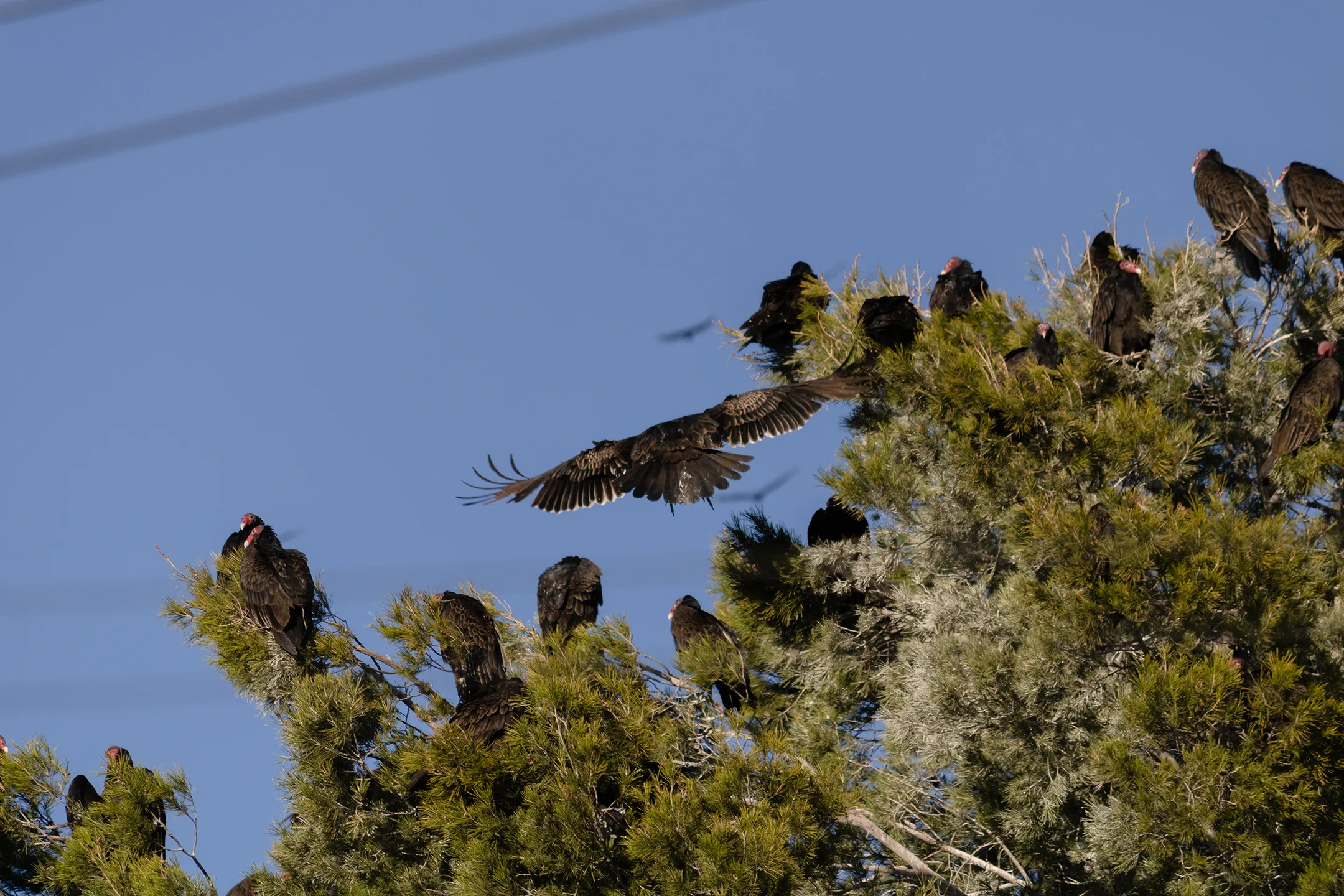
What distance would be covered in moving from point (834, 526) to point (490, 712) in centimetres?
249

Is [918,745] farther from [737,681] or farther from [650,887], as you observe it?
[650,887]

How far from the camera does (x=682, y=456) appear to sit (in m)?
8.03

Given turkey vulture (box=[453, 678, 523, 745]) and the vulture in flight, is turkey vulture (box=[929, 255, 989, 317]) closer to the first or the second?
turkey vulture (box=[453, 678, 523, 745])

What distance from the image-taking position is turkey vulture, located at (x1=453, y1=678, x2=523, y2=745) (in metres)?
6.39

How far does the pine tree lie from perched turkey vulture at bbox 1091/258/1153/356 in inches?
5.0

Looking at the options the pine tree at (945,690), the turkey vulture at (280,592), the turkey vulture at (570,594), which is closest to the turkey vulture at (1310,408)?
the pine tree at (945,690)

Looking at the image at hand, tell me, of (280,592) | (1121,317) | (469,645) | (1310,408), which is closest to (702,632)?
(469,645)

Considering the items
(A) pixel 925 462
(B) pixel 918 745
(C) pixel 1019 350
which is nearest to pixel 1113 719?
(B) pixel 918 745

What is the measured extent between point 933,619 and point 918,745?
0.61 meters

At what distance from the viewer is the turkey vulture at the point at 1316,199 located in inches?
333

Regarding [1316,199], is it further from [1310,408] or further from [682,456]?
[682,456]

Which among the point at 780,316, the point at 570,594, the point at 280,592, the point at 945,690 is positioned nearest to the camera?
the point at 945,690

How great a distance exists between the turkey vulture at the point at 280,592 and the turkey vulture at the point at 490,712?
3.13 feet

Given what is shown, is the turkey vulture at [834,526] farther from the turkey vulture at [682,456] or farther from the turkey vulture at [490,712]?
the turkey vulture at [490,712]
